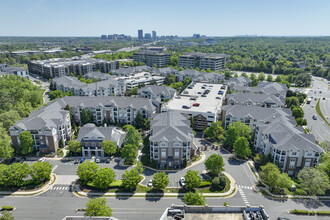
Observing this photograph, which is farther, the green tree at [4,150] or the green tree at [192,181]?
the green tree at [4,150]

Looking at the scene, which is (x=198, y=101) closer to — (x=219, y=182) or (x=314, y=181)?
(x=219, y=182)

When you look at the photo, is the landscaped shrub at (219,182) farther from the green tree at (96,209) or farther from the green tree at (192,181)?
the green tree at (96,209)

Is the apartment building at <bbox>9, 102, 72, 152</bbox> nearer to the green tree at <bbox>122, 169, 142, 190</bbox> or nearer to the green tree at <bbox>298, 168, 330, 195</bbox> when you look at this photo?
the green tree at <bbox>122, 169, 142, 190</bbox>

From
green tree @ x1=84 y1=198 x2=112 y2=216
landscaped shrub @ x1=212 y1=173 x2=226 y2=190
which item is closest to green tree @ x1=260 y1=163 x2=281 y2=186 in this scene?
landscaped shrub @ x1=212 y1=173 x2=226 y2=190

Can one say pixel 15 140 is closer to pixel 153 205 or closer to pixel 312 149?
pixel 153 205

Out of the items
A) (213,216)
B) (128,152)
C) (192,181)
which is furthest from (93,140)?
(213,216)

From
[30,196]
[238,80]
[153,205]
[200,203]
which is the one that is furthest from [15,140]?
[238,80]

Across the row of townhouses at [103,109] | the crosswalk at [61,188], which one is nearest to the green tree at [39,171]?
the crosswalk at [61,188]
